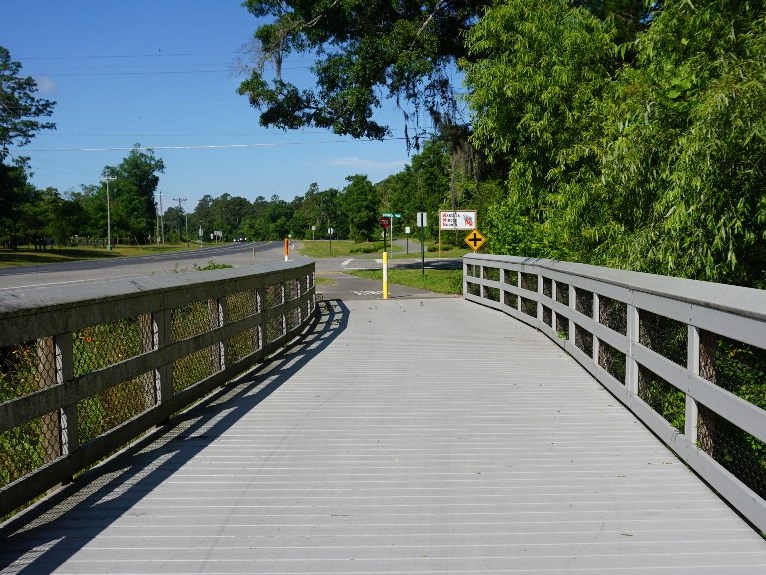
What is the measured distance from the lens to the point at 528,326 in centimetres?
1465

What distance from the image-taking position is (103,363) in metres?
7.38

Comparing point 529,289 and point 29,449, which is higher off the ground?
point 529,289

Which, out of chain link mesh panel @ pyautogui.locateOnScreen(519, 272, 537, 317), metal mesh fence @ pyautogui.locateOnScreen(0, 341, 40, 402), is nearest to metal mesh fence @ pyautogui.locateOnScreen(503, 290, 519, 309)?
chain link mesh panel @ pyautogui.locateOnScreen(519, 272, 537, 317)

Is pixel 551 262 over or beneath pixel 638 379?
over

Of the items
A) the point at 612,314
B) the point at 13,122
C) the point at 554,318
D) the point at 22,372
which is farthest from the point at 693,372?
the point at 13,122

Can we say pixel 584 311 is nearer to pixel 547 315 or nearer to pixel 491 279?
pixel 547 315

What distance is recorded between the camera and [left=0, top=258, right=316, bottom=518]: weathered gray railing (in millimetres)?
4754

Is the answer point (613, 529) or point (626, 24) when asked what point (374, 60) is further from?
point (613, 529)

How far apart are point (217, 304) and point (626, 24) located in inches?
542

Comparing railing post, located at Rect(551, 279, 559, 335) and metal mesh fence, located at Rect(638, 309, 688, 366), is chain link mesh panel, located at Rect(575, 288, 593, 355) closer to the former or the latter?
railing post, located at Rect(551, 279, 559, 335)

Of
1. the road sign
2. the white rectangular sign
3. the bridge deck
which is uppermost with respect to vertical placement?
the white rectangular sign

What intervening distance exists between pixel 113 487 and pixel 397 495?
6.15 ft

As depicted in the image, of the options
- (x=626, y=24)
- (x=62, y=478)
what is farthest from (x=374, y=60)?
(x=62, y=478)

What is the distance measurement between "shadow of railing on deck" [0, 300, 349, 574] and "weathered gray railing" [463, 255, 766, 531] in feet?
11.8
